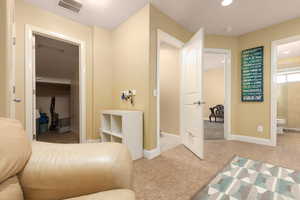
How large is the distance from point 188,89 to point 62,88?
16.3 feet

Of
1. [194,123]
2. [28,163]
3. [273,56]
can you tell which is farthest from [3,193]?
[273,56]

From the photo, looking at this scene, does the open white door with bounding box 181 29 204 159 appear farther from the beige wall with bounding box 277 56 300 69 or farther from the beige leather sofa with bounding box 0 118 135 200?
the beige wall with bounding box 277 56 300 69

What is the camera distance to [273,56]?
97.4 inches

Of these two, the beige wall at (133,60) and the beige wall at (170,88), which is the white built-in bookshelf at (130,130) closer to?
the beige wall at (133,60)

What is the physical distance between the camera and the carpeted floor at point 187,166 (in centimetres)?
123

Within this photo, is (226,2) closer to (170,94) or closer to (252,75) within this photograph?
(252,75)

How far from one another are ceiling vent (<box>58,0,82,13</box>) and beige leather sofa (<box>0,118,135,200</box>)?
6.71 ft

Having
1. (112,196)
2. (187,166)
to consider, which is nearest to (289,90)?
(187,166)

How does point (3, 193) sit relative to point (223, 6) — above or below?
below

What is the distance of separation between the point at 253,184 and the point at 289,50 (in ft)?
14.0

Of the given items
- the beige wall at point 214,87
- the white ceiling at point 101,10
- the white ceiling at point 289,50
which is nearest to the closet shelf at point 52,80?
the white ceiling at point 101,10

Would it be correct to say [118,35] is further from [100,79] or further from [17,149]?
[17,149]

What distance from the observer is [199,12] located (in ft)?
7.06

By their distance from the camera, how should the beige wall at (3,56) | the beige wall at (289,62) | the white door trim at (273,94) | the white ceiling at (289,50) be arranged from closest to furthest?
1. the beige wall at (3,56)
2. the white door trim at (273,94)
3. the white ceiling at (289,50)
4. the beige wall at (289,62)
